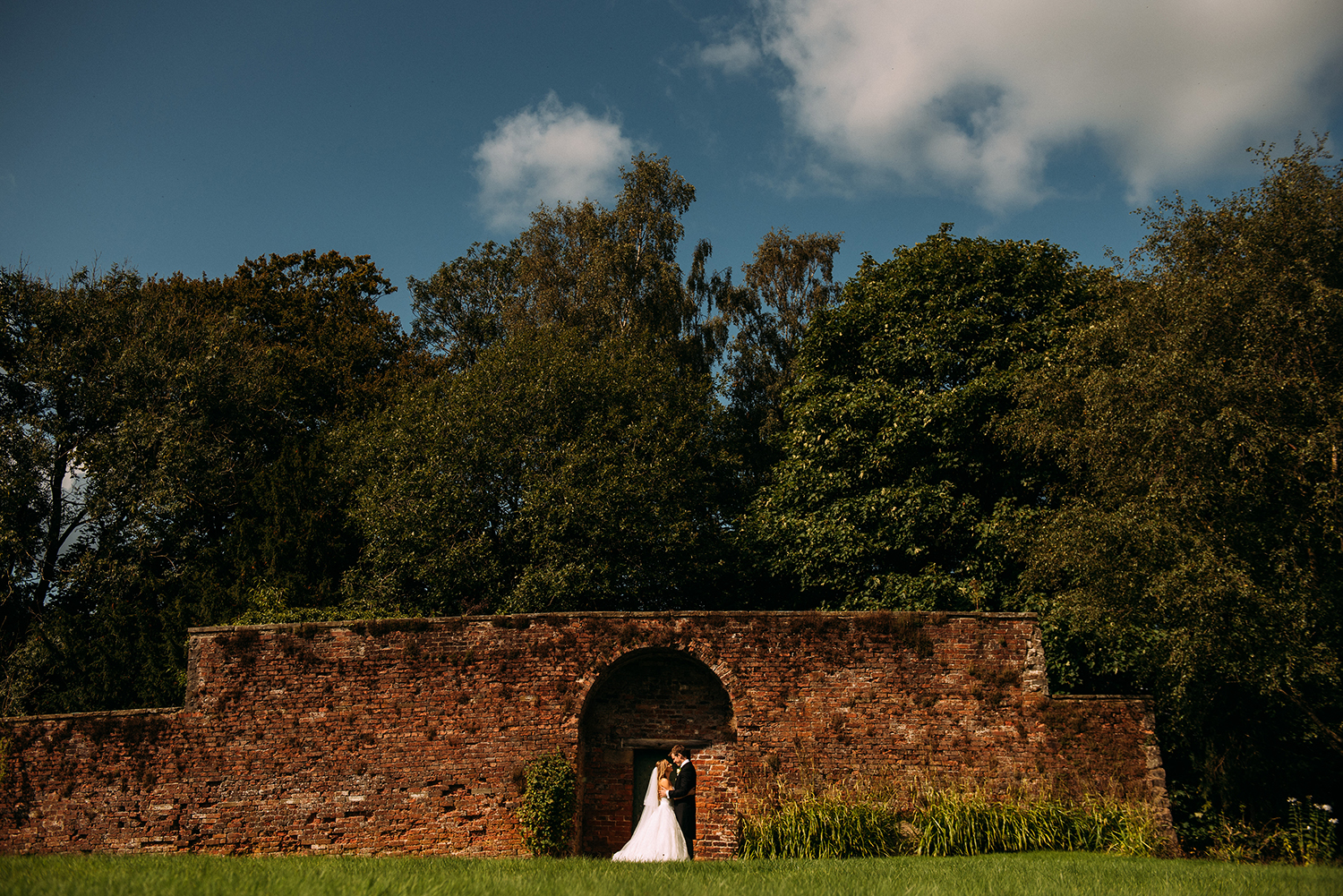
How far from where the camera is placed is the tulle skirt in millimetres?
11688

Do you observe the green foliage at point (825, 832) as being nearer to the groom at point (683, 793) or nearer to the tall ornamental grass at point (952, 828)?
the tall ornamental grass at point (952, 828)

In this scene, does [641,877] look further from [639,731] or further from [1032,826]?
[1032,826]

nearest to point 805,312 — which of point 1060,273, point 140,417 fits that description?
point 1060,273

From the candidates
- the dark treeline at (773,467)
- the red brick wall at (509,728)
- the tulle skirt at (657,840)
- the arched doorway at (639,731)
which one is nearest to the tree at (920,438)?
the dark treeline at (773,467)

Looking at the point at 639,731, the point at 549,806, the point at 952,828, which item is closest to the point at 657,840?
the point at 549,806

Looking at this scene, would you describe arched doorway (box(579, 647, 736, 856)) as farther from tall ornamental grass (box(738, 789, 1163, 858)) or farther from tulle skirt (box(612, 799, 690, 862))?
tall ornamental grass (box(738, 789, 1163, 858))

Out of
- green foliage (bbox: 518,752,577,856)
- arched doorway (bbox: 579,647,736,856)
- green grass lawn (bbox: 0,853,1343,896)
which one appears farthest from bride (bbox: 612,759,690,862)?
green grass lawn (bbox: 0,853,1343,896)

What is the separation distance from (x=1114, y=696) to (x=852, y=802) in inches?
174

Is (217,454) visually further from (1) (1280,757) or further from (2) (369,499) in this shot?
(1) (1280,757)

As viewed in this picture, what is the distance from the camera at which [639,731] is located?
14.0 m

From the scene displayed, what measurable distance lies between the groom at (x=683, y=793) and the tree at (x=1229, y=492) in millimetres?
6866

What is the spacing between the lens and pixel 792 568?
20266mm

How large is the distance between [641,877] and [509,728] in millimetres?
6004

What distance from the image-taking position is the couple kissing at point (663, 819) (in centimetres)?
1174
